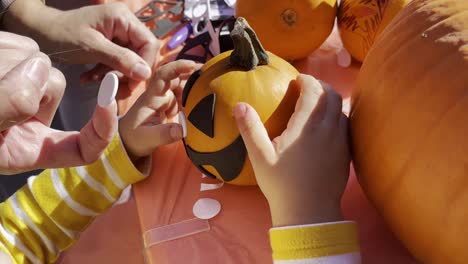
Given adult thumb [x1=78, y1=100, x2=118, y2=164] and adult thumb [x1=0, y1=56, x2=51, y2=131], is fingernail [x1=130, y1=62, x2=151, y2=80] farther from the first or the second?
adult thumb [x1=0, y1=56, x2=51, y2=131]

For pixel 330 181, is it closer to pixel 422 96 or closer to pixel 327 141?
pixel 327 141

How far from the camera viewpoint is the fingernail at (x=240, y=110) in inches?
23.8

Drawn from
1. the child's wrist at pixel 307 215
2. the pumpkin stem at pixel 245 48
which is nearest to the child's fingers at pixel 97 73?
the pumpkin stem at pixel 245 48

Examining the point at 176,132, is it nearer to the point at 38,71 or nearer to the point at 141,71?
the point at 141,71

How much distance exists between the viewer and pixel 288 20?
2.81 feet

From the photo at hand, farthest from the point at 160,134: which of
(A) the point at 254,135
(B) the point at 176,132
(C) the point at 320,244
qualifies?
(C) the point at 320,244

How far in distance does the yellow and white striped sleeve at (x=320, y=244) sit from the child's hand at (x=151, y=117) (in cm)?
31

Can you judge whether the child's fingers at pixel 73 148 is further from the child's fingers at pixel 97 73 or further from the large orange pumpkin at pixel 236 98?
the child's fingers at pixel 97 73

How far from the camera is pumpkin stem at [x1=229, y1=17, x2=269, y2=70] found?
24.7 inches

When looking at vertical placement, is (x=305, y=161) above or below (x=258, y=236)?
above

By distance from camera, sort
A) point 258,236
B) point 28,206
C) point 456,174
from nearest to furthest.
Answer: point 456,174 < point 258,236 < point 28,206

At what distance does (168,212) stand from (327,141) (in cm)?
30

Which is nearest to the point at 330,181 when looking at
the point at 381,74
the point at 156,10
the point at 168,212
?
the point at 381,74

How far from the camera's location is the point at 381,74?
58 centimetres
